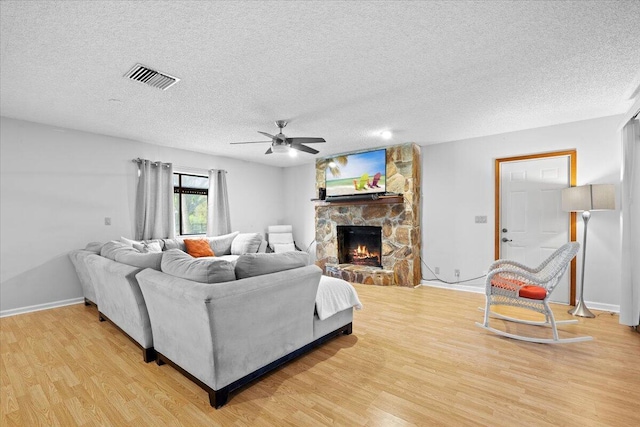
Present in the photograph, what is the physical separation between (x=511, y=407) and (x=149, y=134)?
5.34m

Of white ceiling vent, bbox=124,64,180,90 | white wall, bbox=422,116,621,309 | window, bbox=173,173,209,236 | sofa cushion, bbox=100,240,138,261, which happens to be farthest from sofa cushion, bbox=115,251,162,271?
white wall, bbox=422,116,621,309

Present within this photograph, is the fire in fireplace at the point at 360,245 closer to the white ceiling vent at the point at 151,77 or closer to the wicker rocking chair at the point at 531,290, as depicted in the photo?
the wicker rocking chair at the point at 531,290

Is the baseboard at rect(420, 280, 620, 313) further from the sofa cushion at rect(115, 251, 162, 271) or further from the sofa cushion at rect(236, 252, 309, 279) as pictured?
the sofa cushion at rect(115, 251, 162, 271)

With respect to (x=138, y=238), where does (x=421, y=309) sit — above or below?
below

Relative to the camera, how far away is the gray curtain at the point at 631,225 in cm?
314

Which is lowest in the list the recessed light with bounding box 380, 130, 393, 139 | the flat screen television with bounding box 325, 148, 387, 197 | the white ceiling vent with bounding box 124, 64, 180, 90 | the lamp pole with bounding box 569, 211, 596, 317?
the lamp pole with bounding box 569, 211, 596, 317

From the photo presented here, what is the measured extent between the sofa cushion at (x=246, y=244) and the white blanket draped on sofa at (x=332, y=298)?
3052 mm

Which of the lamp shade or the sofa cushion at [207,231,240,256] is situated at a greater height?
the lamp shade

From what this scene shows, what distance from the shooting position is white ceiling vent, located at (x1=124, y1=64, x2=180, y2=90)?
2561mm

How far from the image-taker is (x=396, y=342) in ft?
9.40

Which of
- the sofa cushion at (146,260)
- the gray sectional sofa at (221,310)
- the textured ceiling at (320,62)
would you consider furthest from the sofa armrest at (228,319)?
the textured ceiling at (320,62)

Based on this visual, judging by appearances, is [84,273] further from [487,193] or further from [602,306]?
[602,306]

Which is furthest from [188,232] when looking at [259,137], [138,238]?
[259,137]

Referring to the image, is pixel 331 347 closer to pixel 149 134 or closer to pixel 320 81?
pixel 320 81
